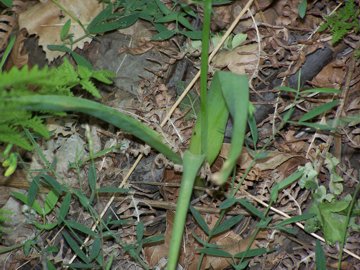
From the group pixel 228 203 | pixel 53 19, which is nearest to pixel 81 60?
pixel 53 19

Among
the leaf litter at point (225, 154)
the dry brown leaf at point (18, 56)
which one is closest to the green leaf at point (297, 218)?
the leaf litter at point (225, 154)

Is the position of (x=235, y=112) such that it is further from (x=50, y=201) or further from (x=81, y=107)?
(x=50, y=201)

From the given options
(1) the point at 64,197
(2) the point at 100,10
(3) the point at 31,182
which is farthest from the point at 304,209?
(2) the point at 100,10

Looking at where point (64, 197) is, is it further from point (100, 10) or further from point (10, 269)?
point (100, 10)

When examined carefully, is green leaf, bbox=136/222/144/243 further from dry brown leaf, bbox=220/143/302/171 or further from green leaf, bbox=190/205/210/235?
dry brown leaf, bbox=220/143/302/171

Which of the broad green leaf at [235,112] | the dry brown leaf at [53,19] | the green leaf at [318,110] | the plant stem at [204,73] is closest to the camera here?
the broad green leaf at [235,112]

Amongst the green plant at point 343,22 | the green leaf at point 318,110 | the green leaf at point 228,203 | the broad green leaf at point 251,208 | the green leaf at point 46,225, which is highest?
the green plant at point 343,22

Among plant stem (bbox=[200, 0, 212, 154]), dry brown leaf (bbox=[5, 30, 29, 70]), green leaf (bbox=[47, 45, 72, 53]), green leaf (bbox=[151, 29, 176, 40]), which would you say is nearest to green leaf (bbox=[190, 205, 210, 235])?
plant stem (bbox=[200, 0, 212, 154])

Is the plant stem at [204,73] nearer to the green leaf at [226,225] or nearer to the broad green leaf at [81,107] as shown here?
the broad green leaf at [81,107]
